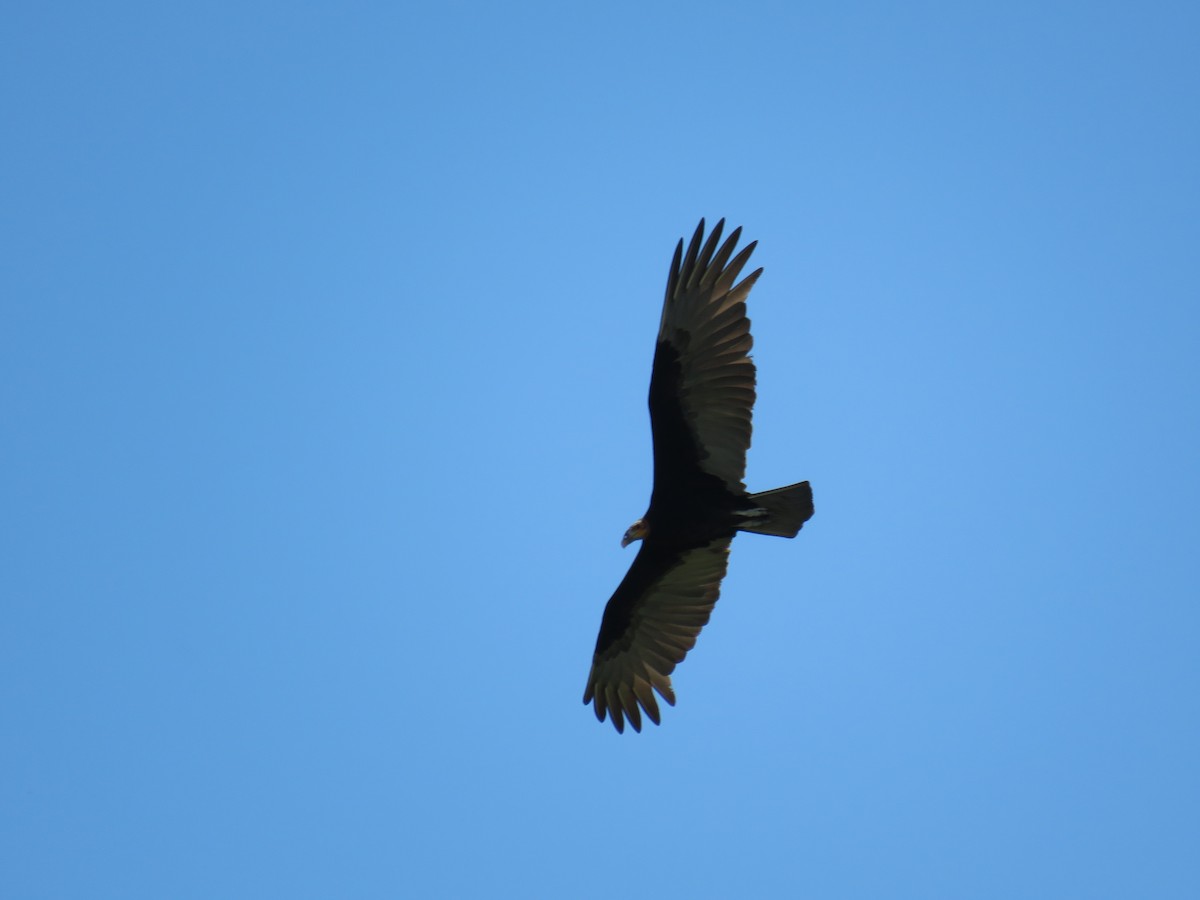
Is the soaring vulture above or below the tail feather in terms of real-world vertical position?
above

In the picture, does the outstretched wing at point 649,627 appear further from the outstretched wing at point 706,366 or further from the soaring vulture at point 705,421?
the outstretched wing at point 706,366

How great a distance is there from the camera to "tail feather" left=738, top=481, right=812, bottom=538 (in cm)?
959

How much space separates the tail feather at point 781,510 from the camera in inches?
377

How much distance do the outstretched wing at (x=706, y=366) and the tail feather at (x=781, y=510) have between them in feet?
0.76

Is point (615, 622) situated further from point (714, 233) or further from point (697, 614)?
point (714, 233)

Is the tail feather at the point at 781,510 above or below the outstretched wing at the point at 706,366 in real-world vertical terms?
below

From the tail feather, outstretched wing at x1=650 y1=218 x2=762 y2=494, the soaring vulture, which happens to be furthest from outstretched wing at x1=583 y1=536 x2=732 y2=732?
outstretched wing at x1=650 y1=218 x2=762 y2=494

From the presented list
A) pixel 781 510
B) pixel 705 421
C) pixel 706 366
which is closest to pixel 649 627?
pixel 781 510

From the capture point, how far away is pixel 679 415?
9859 millimetres

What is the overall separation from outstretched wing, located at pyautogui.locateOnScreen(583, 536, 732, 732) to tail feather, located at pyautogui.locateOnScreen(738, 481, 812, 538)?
83 cm

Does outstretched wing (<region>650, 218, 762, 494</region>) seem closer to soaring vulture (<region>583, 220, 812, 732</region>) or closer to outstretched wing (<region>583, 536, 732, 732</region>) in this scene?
soaring vulture (<region>583, 220, 812, 732</region>)

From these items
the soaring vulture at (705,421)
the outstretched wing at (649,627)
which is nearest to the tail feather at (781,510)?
the soaring vulture at (705,421)

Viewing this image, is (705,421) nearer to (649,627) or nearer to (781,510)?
(781,510)

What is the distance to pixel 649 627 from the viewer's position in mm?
11117
